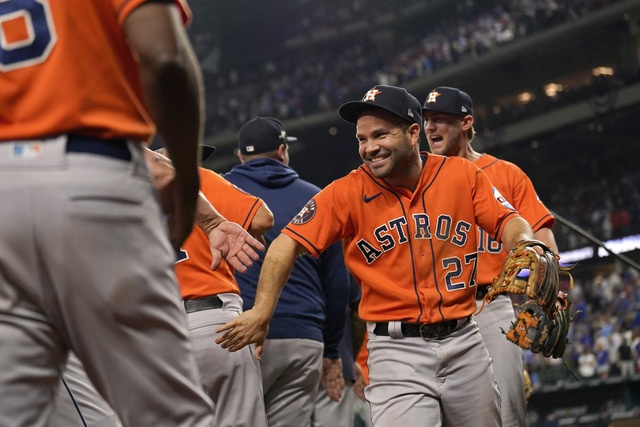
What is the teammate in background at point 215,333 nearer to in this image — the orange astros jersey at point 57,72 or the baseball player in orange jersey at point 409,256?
the baseball player in orange jersey at point 409,256

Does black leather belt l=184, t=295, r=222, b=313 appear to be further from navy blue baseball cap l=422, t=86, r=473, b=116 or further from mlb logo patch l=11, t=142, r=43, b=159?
mlb logo patch l=11, t=142, r=43, b=159

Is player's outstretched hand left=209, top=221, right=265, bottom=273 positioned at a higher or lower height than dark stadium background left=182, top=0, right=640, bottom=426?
higher

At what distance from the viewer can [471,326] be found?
4398mm

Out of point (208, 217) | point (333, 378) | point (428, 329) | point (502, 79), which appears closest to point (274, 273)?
point (428, 329)

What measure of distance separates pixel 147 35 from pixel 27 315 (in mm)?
574

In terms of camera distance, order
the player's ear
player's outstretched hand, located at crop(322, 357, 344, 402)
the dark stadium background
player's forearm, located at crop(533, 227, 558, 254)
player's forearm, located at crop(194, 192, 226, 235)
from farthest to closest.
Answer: the dark stadium background → player's outstretched hand, located at crop(322, 357, 344, 402) → player's forearm, located at crop(533, 227, 558, 254) → the player's ear → player's forearm, located at crop(194, 192, 226, 235)

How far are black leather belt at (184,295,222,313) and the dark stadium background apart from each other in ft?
64.4

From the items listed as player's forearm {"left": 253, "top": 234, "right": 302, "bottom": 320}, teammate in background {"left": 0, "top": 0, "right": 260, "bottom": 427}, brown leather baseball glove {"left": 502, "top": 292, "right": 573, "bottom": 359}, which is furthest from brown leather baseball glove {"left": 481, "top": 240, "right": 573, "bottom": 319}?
teammate in background {"left": 0, "top": 0, "right": 260, "bottom": 427}

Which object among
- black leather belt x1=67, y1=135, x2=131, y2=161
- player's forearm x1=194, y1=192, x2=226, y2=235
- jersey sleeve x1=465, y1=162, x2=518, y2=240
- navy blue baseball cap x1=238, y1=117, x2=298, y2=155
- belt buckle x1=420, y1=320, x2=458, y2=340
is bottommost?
belt buckle x1=420, y1=320, x2=458, y2=340

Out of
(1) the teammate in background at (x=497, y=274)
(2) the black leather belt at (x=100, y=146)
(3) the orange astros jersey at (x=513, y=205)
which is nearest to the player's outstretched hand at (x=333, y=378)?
(1) the teammate in background at (x=497, y=274)

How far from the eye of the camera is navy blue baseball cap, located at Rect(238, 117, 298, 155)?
5.77 metres

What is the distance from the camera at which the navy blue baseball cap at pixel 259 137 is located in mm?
5766

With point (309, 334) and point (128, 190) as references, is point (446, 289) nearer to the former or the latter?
point (309, 334)

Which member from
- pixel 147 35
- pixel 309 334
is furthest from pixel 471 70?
pixel 147 35
